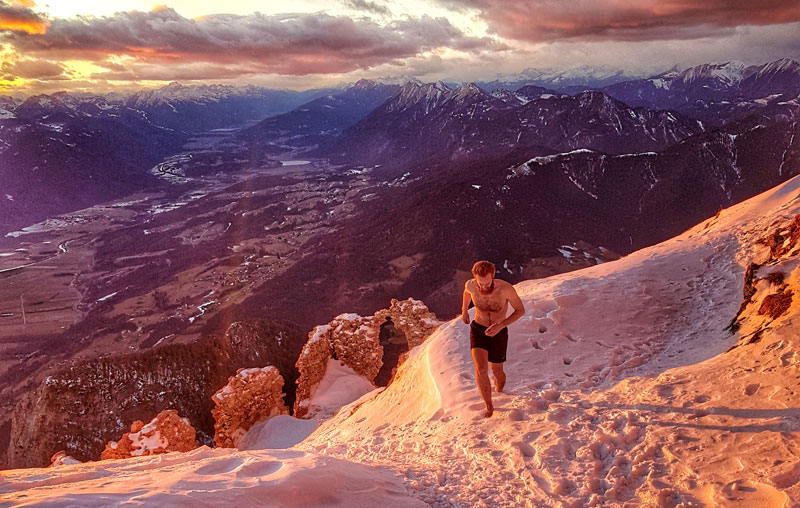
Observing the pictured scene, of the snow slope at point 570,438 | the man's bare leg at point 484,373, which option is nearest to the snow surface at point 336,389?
the snow slope at point 570,438

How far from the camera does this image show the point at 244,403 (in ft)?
74.2

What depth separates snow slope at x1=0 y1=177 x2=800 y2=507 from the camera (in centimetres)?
475

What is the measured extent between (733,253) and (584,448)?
10.8m

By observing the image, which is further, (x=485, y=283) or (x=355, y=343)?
(x=355, y=343)

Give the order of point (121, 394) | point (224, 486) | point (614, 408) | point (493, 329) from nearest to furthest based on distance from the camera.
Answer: point (224, 486)
point (614, 408)
point (493, 329)
point (121, 394)

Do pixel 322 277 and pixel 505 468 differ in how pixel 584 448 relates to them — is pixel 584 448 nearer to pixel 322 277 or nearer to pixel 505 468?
pixel 505 468

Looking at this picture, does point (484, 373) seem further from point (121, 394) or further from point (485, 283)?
point (121, 394)

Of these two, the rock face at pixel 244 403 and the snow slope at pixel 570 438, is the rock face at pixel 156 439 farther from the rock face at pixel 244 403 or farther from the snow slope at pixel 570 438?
the snow slope at pixel 570 438

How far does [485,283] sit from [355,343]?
21783 millimetres

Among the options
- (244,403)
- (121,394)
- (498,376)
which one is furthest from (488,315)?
(121,394)

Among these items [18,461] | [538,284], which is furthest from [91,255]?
[538,284]

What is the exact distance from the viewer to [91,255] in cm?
15462

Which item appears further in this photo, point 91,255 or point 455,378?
point 91,255

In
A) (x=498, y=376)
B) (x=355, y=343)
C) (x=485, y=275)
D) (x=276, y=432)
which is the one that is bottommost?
(x=276, y=432)
